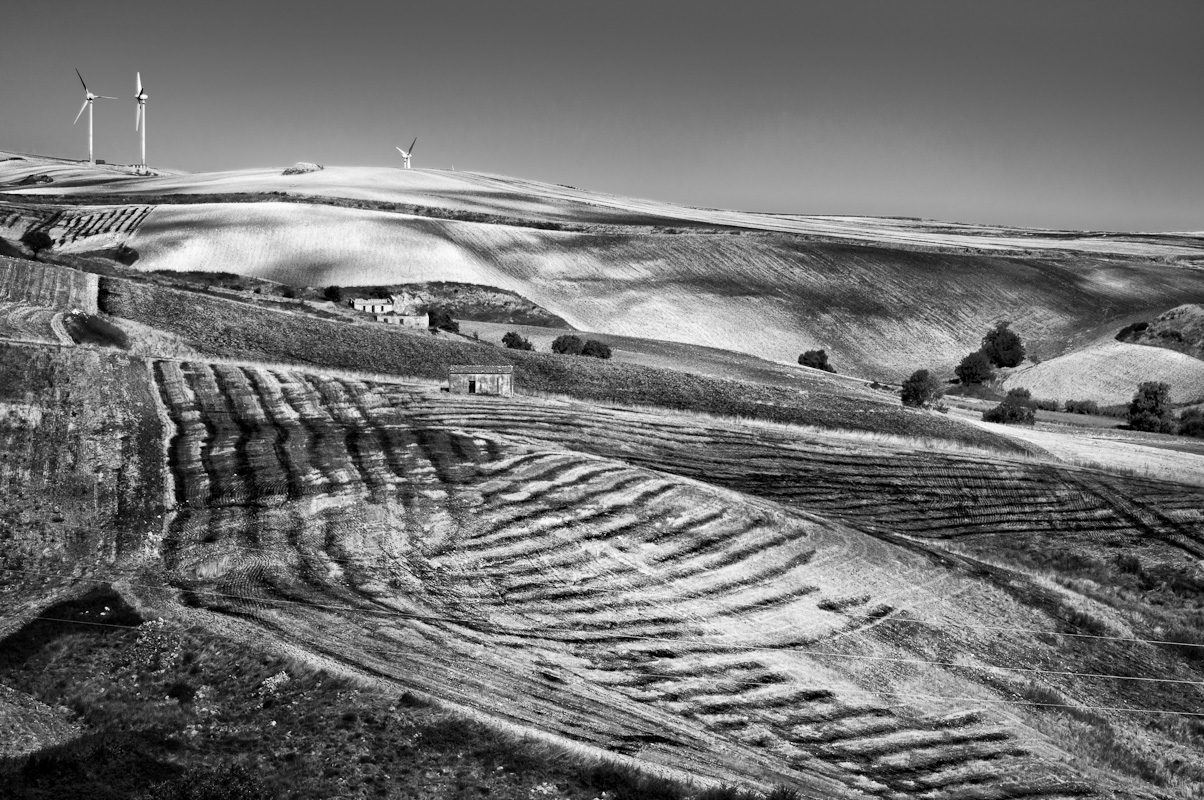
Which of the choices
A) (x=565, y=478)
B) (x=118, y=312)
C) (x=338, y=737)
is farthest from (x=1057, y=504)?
(x=118, y=312)

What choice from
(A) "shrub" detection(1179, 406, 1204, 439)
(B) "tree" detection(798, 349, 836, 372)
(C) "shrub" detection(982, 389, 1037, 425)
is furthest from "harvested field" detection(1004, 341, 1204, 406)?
(C) "shrub" detection(982, 389, 1037, 425)

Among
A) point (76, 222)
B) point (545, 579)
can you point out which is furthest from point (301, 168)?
point (545, 579)

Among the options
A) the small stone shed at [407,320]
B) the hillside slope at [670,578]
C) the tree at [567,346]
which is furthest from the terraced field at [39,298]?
the tree at [567,346]

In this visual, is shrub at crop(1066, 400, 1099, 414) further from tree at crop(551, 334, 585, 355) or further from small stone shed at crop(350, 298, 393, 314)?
small stone shed at crop(350, 298, 393, 314)

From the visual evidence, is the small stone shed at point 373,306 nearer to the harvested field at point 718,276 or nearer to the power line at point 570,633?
the harvested field at point 718,276

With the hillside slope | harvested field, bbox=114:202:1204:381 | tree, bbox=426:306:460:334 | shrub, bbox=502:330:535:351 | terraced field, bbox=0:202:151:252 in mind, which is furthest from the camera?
terraced field, bbox=0:202:151:252
